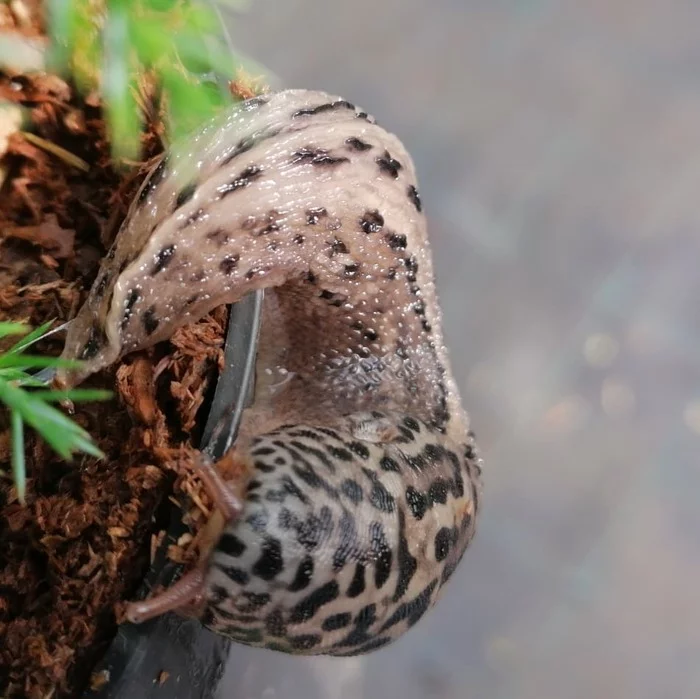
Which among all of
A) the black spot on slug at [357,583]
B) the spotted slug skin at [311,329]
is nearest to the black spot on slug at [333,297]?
the spotted slug skin at [311,329]

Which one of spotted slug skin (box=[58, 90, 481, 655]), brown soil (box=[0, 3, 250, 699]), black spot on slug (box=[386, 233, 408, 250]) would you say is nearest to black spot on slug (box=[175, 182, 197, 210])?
spotted slug skin (box=[58, 90, 481, 655])

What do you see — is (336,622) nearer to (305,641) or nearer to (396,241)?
(305,641)

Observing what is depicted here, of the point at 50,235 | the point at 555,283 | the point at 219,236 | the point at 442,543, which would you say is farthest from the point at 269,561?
the point at 555,283

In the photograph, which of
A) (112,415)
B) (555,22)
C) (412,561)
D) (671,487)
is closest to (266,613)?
(412,561)

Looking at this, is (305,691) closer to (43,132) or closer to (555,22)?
(43,132)

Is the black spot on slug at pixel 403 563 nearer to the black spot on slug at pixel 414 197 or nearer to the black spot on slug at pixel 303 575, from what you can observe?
the black spot on slug at pixel 303 575

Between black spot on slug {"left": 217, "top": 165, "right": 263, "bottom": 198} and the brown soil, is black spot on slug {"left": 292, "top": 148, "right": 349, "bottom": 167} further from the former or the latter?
the brown soil
